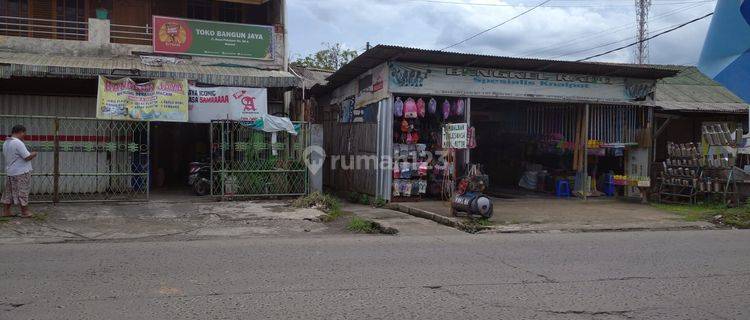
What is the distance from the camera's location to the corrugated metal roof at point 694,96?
56.1ft

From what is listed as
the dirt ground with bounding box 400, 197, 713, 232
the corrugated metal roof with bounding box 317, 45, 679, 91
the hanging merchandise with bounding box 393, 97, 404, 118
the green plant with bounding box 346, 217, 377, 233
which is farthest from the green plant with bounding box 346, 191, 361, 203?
the green plant with bounding box 346, 217, 377, 233

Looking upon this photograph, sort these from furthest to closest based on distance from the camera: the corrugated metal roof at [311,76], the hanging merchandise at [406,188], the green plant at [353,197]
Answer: the corrugated metal roof at [311,76], the green plant at [353,197], the hanging merchandise at [406,188]

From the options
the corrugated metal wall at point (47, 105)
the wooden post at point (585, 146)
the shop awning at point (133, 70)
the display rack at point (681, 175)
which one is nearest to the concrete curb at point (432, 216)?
the shop awning at point (133, 70)

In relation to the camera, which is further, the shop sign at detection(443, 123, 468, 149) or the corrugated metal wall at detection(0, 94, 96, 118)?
→ the corrugated metal wall at detection(0, 94, 96, 118)

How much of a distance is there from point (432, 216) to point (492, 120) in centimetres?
817

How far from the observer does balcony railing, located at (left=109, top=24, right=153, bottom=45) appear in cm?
1514

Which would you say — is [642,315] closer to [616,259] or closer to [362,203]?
[616,259]

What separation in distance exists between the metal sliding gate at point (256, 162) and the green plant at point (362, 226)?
336 cm

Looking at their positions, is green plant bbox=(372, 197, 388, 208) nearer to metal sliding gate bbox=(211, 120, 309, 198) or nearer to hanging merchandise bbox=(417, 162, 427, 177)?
hanging merchandise bbox=(417, 162, 427, 177)

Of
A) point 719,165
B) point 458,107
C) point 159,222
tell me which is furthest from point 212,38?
point 719,165

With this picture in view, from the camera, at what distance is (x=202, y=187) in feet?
46.1

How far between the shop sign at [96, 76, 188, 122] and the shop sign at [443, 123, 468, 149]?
599 centimetres

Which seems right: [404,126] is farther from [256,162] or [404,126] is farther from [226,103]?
[226,103]

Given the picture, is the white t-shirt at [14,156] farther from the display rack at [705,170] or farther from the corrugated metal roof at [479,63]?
the display rack at [705,170]
